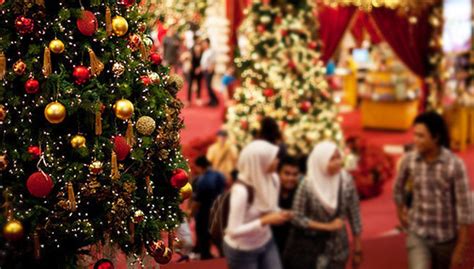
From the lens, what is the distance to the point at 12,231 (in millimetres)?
3307

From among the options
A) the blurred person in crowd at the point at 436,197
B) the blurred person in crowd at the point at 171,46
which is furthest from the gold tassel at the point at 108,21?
the blurred person in crowd at the point at 171,46

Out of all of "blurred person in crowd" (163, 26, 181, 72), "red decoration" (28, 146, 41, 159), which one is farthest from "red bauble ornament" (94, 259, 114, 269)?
"blurred person in crowd" (163, 26, 181, 72)

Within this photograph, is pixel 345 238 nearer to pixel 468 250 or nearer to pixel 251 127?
pixel 468 250

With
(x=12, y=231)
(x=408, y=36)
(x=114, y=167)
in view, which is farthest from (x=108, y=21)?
(x=408, y=36)

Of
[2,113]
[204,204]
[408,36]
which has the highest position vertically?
[408,36]

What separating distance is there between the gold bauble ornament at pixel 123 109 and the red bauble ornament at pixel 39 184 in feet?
1.27

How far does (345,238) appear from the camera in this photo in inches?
215

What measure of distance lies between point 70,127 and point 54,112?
19cm

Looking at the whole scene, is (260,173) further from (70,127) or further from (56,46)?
(56,46)

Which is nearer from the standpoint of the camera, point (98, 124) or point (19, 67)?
point (19, 67)

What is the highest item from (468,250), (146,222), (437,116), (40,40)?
(40,40)

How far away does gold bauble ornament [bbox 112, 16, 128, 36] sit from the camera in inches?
139

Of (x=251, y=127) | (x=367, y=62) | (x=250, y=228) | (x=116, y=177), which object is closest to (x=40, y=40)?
(x=116, y=177)

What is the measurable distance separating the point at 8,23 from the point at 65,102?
396 millimetres
